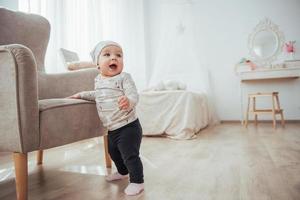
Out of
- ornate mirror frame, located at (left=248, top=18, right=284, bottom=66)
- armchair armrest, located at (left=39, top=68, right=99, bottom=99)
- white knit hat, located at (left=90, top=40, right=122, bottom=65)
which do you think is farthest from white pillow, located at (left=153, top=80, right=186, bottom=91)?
white knit hat, located at (left=90, top=40, right=122, bottom=65)

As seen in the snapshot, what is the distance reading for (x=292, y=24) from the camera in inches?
153

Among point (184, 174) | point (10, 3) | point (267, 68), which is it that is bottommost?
point (184, 174)

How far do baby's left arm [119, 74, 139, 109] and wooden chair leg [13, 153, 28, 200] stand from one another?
433mm

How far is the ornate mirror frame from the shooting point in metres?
3.94

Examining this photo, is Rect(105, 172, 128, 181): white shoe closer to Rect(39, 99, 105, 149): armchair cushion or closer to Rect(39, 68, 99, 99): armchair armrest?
Rect(39, 99, 105, 149): armchair cushion

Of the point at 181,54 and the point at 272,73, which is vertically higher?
the point at 181,54

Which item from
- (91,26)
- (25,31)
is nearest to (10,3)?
(91,26)

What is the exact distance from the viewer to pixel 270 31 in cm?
398

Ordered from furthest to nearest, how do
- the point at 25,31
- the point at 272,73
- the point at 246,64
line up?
the point at 246,64 → the point at 272,73 → the point at 25,31

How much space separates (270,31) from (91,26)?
2716 mm

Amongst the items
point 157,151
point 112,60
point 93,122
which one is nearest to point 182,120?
point 157,151

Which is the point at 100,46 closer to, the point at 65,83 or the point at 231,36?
the point at 65,83

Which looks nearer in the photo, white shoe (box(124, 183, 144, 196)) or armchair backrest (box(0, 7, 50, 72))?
white shoe (box(124, 183, 144, 196))

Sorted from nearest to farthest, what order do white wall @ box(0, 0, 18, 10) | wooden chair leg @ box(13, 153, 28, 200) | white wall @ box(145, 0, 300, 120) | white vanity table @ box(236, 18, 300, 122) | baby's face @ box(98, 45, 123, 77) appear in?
wooden chair leg @ box(13, 153, 28, 200) → baby's face @ box(98, 45, 123, 77) → white wall @ box(0, 0, 18, 10) → white vanity table @ box(236, 18, 300, 122) → white wall @ box(145, 0, 300, 120)
